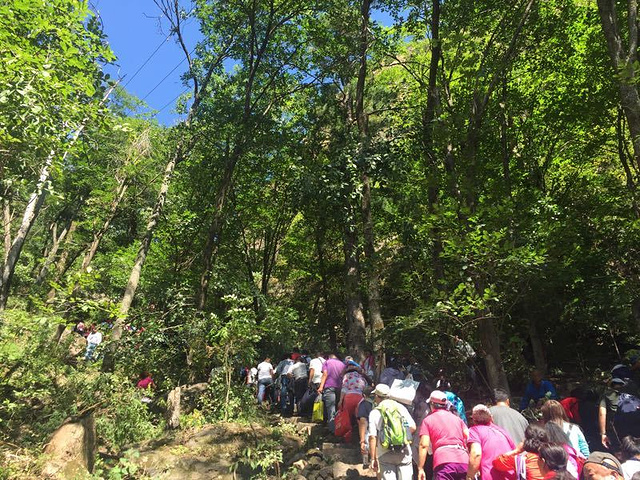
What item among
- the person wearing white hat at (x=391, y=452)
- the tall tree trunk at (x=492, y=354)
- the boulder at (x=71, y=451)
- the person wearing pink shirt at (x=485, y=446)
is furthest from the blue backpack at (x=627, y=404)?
the boulder at (x=71, y=451)

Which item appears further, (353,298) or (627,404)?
(353,298)

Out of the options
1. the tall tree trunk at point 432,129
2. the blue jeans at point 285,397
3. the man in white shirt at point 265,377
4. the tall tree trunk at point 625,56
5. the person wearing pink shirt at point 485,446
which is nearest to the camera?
the person wearing pink shirt at point 485,446

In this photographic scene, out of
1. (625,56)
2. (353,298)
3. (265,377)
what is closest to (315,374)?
(265,377)

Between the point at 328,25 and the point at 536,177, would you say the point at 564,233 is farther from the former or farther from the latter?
the point at 328,25

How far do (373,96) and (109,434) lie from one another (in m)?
12.2

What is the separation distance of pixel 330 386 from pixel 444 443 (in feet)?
14.4

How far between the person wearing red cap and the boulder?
4.93 metres

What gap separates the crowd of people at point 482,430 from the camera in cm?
360

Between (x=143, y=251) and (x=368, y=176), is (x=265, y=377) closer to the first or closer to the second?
(x=143, y=251)

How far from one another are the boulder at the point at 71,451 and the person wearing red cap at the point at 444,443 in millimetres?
4926

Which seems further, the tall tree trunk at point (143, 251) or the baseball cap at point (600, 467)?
the tall tree trunk at point (143, 251)

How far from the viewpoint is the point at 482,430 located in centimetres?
439

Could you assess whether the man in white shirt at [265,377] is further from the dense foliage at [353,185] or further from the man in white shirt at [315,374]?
the man in white shirt at [315,374]

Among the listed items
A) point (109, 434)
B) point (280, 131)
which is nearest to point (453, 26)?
point (280, 131)
